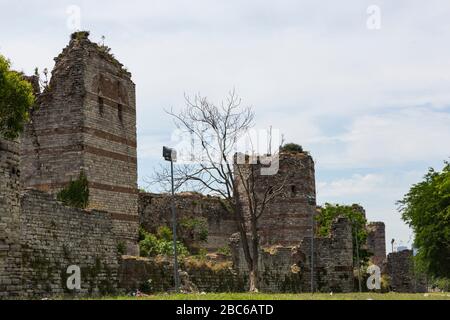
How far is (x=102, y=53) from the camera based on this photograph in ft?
101

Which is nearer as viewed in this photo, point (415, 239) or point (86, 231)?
point (86, 231)

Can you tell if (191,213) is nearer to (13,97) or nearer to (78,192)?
(78,192)

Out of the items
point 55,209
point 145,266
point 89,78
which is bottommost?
point 145,266

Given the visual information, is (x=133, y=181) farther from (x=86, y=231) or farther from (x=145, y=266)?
(x=86, y=231)

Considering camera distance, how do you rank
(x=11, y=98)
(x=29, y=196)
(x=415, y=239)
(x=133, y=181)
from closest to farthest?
(x=11, y=98), (x=29, y=196), (x=133, y=181), (x=415, y=239)

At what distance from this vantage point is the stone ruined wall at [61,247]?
2111 cm

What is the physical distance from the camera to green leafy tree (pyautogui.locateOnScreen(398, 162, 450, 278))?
33.4 m

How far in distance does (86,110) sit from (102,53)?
2660mm

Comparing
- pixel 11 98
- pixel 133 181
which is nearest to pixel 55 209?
pixel 11 98

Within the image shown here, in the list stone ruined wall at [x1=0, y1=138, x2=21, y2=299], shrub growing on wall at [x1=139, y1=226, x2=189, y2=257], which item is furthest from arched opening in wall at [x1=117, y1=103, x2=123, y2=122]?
stone ruined wall at [x1=0, y1=138, x2=21, y2=299]

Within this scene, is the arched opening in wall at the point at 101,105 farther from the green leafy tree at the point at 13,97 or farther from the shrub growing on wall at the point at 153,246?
the green leafy tree at the point at 13,97

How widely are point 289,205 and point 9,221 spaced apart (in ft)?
92.7

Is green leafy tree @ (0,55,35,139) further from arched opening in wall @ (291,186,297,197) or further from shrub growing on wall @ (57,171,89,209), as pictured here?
arched opening in wall @ (291,186,297,197)

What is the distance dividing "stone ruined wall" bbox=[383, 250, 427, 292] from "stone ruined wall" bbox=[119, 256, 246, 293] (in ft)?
73.2
